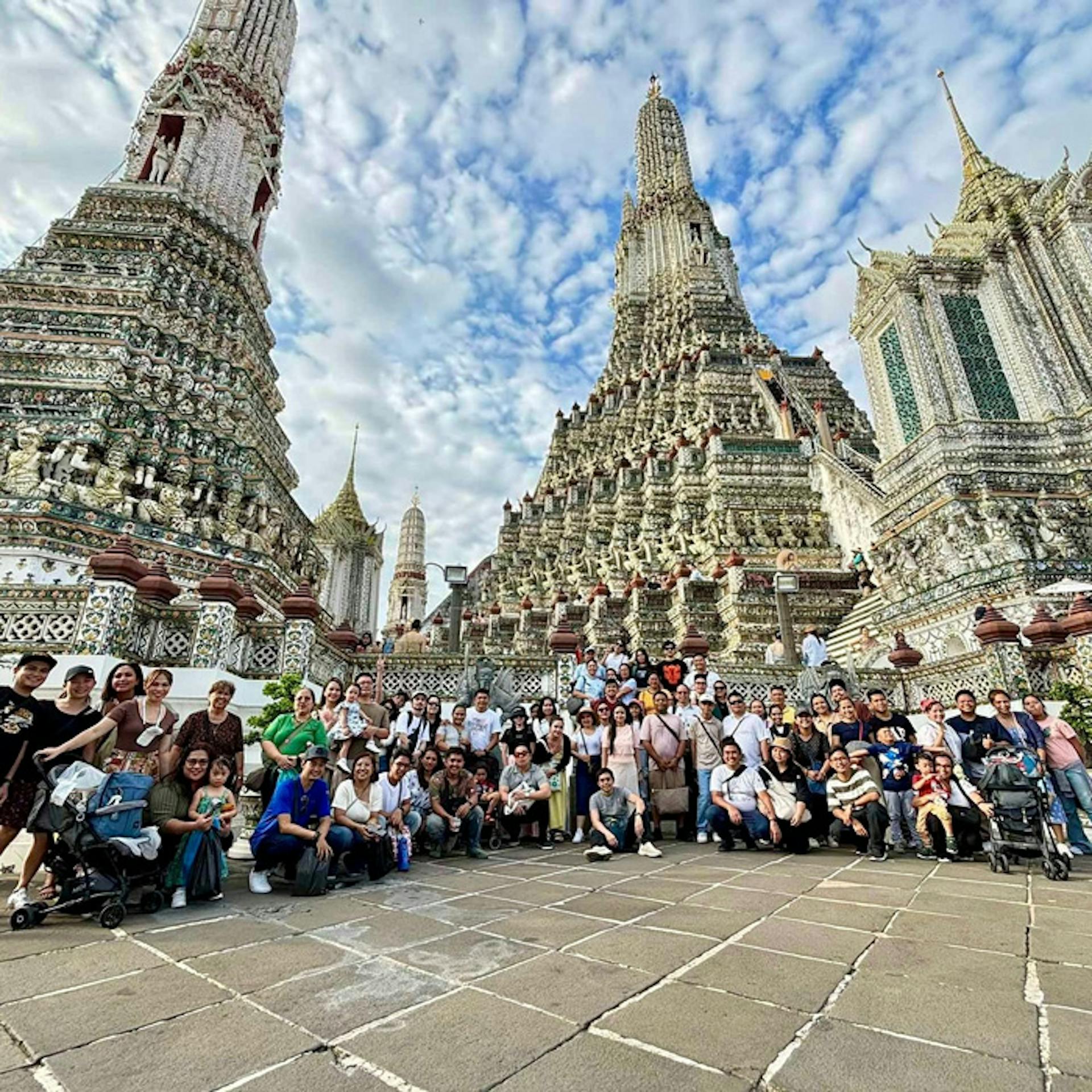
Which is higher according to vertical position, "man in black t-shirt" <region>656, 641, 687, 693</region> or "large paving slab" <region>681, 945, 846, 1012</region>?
"man in black t-shirt" <region>656, 641, 687, 693</region>

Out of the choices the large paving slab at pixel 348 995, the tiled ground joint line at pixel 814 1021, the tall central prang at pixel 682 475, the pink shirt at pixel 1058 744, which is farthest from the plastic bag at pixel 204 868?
the tall central prang at pixel 682 475

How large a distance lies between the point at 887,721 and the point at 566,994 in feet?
16.3

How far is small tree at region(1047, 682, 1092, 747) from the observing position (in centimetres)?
764

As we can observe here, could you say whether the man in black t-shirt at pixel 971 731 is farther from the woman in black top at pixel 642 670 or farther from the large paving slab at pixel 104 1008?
the large paving slab at pixel 104 1008

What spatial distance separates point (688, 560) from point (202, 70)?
2620 centimetres

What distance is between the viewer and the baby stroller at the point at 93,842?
319 cm

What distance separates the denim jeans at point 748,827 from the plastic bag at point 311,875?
11.6ft

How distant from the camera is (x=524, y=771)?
241 inches

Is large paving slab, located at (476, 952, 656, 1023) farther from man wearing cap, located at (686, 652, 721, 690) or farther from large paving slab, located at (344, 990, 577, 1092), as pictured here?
man wearing cap, located at (686, 652, 721, 690)

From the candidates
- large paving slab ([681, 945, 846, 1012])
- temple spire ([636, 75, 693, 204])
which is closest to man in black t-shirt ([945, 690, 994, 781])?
large paving slab ([681, 945, 846, 1012])

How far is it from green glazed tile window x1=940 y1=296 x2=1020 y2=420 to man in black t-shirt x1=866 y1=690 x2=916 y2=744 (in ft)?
36.0

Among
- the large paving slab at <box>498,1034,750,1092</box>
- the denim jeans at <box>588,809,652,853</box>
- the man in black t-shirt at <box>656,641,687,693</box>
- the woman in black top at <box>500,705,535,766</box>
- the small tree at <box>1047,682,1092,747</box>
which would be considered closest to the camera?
the large paving slab at <box>498,1034,750,1092</box>

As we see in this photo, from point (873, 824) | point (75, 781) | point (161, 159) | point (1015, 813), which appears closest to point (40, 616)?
point (75, 781)

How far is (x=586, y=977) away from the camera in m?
2.42
